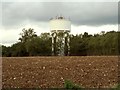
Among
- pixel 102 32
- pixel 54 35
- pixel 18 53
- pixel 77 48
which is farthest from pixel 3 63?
pixel 102 32

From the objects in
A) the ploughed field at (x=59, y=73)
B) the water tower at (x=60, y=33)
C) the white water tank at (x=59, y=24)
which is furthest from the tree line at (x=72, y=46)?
the ploughed field at (x=59, y=73)

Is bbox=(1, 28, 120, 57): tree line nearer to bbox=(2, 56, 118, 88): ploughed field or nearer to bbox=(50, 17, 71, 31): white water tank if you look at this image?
bbox=(50, 17, 71, 31): white water tank

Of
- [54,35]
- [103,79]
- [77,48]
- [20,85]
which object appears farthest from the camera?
A: [54,35]

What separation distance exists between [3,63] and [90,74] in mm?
4654

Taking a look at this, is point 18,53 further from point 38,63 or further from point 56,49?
point 38,63

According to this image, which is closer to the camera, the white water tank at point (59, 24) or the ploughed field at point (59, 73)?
the ploughed field at point (59, 73)

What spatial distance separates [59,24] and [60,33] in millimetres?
1397

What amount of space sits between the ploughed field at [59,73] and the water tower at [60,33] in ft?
88.9

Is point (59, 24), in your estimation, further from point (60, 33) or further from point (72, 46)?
point (72, 46)

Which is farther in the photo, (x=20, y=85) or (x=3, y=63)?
(x=3, y=63)

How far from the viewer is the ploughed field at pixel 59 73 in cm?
1223

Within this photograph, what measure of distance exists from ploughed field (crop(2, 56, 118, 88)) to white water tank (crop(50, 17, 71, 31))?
90.7 ft

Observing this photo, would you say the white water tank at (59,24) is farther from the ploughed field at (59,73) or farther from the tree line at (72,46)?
the ploughed field at (59,73)

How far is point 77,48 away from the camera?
4150cm
